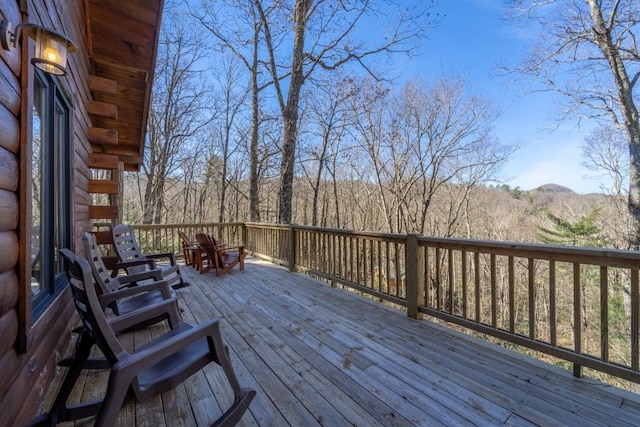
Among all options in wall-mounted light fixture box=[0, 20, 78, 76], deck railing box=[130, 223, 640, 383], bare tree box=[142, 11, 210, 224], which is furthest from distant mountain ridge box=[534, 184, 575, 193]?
wall-mounted light fixture box=[0, 20, 78, 76]

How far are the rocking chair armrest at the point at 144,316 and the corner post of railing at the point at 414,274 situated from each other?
2283 millimetres

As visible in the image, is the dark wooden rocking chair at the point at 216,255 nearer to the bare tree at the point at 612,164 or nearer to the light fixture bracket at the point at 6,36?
the light fixture bracket at the point at 6,36

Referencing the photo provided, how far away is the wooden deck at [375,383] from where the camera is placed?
168 cm

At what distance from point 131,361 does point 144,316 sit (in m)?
0.63

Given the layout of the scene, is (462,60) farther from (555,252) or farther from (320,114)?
(555,252)

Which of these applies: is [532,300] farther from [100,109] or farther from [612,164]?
[612,164]

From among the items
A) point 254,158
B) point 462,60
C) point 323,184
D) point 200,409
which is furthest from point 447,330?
point 323,184

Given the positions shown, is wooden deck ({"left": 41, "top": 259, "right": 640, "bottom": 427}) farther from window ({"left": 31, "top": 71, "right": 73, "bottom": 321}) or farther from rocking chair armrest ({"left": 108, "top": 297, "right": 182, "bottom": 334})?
window ({"left": 31, "top": 71, "right": 73, "bottom": 321})

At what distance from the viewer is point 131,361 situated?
3.76 ft

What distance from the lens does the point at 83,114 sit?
133 inches

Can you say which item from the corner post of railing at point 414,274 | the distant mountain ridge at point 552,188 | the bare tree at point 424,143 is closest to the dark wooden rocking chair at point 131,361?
the corner post of railing at point 414,274

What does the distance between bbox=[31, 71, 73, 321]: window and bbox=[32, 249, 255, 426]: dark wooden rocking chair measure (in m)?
0.49

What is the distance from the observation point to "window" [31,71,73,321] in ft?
6.19

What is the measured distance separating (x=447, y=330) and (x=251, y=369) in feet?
6.19
